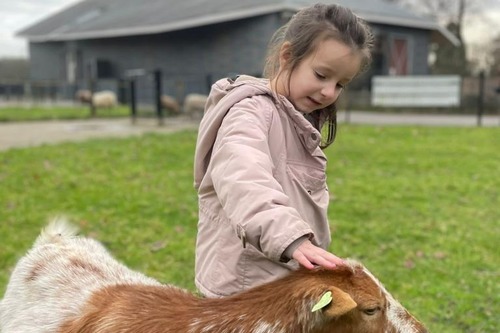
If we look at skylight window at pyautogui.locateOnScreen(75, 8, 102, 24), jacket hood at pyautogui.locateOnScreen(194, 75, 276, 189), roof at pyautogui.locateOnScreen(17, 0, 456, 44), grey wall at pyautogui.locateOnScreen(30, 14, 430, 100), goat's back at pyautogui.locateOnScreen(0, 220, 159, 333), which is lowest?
goat's back at pyautogui.locateOnScreen(0, 220, 159, 333)

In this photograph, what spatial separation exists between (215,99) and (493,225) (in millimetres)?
4561

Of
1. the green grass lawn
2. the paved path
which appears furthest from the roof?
the green grass lawn

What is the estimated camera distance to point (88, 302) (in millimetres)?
2381

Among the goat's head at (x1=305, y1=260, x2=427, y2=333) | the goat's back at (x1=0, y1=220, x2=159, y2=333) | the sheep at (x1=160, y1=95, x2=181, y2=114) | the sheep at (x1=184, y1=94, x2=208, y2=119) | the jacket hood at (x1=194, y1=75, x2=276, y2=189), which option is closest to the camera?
the goat's head at (x1=305, y1=260, x2=427, y2=333)

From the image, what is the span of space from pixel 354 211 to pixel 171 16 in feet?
65.9

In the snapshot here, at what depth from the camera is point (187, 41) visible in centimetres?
2500

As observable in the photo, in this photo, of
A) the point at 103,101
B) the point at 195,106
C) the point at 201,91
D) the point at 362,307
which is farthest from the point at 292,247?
the point at 103,101

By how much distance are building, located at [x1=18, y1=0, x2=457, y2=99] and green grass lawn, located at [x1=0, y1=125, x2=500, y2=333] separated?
10.6 metres

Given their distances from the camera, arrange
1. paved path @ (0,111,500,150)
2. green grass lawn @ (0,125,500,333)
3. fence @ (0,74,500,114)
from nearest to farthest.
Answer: green grass lawn @ (0,125,500,333) → paved path @ (0,111,500,150) → fence @ (0,74,500,114)

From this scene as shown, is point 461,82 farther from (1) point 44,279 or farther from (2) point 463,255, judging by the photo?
(1) point 44,279

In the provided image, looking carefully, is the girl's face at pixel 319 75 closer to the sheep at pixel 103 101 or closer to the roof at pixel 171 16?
the roof at pixel 171 16

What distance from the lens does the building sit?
22.2 m

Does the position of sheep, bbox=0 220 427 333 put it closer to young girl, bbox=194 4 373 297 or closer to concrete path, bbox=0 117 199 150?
young girl, bbox=194 4 373 297

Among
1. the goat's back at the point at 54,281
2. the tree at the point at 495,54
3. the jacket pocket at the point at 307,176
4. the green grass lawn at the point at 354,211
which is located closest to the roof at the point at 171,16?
the tree at the point at 495,54
